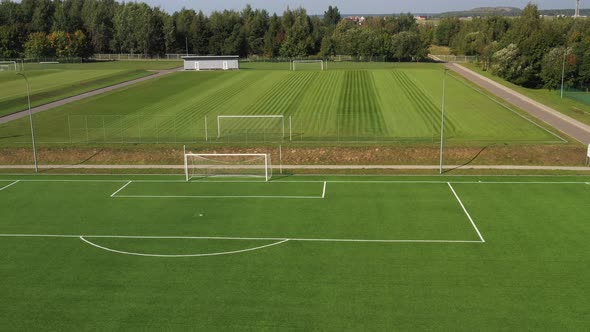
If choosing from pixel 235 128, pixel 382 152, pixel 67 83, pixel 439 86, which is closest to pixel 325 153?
pixel 382 152

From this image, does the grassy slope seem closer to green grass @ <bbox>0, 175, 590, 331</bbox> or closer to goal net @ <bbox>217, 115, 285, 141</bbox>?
green grass @ <bbox>0, 175, 590, 331</bbox>

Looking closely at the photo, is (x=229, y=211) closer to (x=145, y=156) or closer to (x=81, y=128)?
(x=145, y=156)

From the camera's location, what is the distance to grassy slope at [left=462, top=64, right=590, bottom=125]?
193 feet

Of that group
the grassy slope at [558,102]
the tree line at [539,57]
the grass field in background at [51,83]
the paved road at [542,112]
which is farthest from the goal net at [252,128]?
the tree line at [539,57]

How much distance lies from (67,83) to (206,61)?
29801 mm

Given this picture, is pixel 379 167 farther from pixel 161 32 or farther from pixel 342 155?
pixel 161 32

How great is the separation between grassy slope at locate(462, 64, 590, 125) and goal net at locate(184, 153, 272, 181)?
33510mm

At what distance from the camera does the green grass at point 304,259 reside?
69.6 ft

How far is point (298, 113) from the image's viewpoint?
59.8 meters

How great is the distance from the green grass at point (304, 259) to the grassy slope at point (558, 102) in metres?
23.7

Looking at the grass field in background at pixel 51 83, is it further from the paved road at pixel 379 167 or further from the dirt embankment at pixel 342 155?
the paved road at pixel 379 167

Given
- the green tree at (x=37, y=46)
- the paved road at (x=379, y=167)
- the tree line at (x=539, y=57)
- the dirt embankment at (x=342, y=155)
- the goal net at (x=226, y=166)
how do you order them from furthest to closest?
1. the green tree at (x=37, y=46)
2. the tree line at (x=539, y=57)
3. the dirt embankment at (x=342, y=155)
4. the paved road at (x=379, y=167)
5. the goal net at (x=226, y=166)

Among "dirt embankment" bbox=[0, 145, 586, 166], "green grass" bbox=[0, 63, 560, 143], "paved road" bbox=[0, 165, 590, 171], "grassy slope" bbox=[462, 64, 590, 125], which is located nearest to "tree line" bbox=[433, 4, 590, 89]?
"grassy slope" bbox=[462, 64, 590, 125]

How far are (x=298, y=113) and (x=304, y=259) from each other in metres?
35.1
